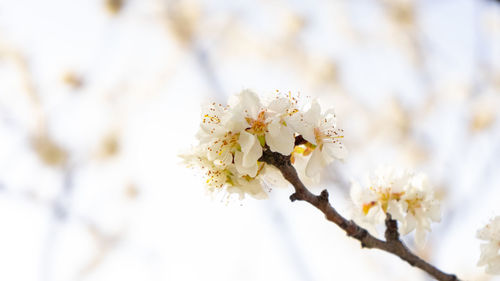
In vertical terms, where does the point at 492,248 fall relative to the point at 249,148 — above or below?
below

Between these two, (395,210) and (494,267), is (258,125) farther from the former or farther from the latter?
(494,267)

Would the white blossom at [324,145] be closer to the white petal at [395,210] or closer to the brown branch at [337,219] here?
the brown branch at [337,219]

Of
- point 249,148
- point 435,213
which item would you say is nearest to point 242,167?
point 249,148

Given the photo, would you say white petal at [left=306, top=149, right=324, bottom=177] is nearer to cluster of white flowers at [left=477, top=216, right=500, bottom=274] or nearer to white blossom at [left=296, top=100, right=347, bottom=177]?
white blossom at [left=296, top=100, right=347, bottom=177]

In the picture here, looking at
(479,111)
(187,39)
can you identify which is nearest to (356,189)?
(187,39)

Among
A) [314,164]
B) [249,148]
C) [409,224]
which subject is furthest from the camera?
[409,224]

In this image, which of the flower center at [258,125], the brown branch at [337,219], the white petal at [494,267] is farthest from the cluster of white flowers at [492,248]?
the flower center at [258,125]

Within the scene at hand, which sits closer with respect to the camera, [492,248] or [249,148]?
[249,148]
